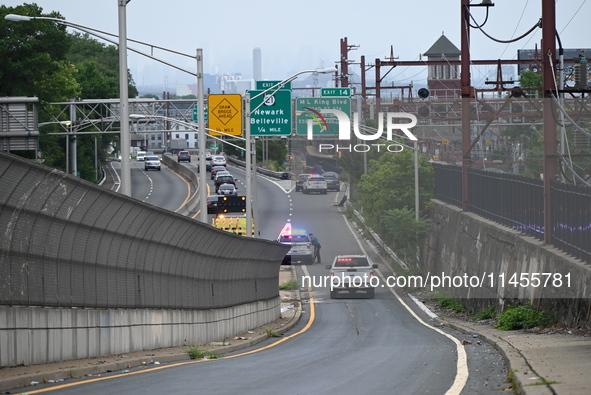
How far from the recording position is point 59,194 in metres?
12.8

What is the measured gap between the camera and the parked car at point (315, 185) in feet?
305

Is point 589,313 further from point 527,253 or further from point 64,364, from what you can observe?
point 64,364

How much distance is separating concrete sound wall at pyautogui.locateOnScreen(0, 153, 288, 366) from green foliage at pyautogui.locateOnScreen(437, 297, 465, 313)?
1514cm

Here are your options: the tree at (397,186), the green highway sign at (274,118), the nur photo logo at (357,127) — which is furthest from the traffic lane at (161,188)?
the green highway sign at (274,118)

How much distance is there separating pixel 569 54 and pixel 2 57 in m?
109

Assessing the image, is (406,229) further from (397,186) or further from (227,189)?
(227,189)

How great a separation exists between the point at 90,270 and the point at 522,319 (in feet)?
44.5

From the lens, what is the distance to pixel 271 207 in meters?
83.5

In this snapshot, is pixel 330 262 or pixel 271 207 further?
pixel 271 207

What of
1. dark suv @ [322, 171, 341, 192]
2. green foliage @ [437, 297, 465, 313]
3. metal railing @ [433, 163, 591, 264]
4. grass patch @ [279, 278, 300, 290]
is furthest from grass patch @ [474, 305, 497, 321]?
dark suv @ [322, 171, 341, 192]

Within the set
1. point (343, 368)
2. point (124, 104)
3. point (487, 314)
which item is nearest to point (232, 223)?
point (487, 314)

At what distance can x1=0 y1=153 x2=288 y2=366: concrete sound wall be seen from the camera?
40.7ft

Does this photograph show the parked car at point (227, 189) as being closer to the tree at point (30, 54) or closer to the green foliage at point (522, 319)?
the tree at point (30, 54)

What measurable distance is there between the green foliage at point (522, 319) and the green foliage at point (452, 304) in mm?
9979
